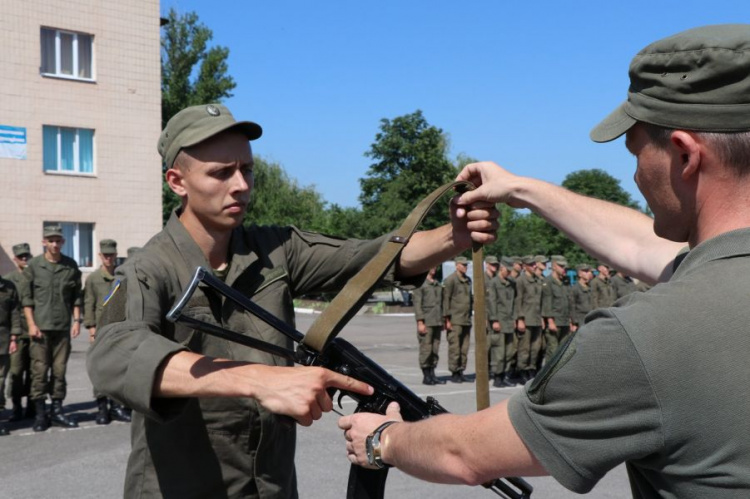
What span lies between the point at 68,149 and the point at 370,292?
26.0 m

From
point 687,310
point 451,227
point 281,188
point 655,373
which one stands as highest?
point 281,188

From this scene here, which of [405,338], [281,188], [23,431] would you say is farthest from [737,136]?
[281,188]

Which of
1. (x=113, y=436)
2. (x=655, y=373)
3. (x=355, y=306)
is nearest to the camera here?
(x=655, y=373)

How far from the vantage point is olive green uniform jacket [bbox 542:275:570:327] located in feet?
54.4

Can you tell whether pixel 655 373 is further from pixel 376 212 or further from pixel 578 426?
pixel 376 212

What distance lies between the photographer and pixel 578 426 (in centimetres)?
162

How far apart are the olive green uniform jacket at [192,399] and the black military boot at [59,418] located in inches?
316

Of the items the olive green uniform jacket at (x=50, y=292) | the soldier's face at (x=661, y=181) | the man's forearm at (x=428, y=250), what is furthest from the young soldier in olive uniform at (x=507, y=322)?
the soldier's face at (x=661, y=181)

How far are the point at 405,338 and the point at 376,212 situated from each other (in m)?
28.0

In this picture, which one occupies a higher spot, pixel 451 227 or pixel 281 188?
pixel 281 188

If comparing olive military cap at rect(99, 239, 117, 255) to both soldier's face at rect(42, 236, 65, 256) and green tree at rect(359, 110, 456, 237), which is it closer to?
soldier's face at rect(42, 236, 65, 256)

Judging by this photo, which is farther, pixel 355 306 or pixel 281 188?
pixel 281 188

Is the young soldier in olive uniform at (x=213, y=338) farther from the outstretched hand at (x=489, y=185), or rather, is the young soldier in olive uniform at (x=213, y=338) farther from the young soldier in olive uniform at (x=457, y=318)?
the young soldier in olive uniform at (x=457, y=318)

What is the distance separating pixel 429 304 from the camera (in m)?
15.0
